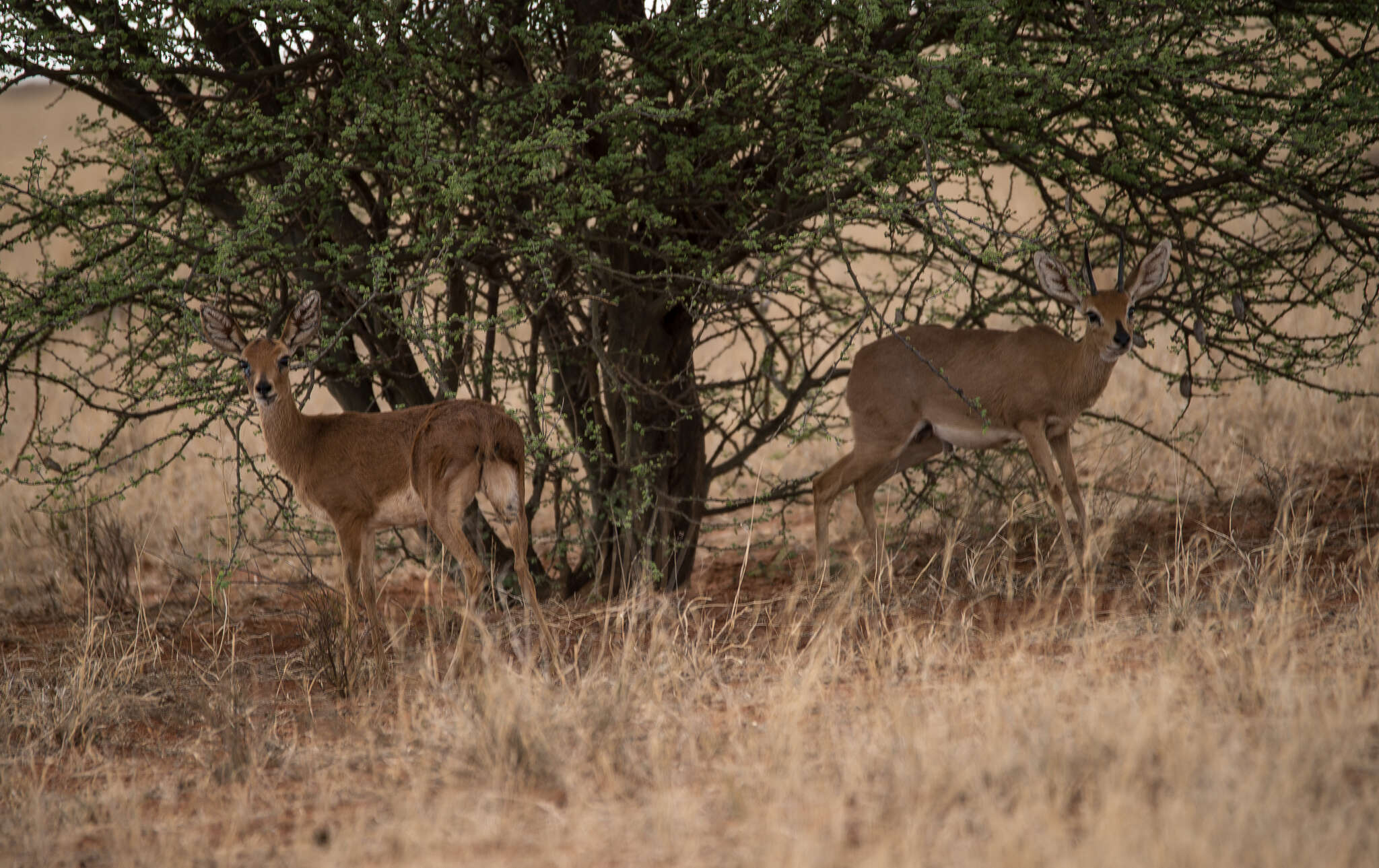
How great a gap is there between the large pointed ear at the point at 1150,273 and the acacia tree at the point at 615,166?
265mm

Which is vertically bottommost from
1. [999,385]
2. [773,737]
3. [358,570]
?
[773,737]

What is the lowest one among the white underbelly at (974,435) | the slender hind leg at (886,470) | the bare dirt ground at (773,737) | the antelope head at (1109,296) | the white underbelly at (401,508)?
the bare dirt ground at (773,737)

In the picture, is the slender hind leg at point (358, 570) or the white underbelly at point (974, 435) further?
the white underbelly at point (974, 435)

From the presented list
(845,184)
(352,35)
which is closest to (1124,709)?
(845,184)

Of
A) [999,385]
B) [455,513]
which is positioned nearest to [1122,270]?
[999,385]

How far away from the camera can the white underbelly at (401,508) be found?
601 cm

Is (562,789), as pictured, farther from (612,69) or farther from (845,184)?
(612,69)

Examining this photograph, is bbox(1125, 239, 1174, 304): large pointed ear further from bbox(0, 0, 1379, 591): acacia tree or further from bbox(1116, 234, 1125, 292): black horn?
bbox(0, 0, 1379, 591): acacia tree

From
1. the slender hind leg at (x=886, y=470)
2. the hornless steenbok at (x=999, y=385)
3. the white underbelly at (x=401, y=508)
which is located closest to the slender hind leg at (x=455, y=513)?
the white underbelly at (x=401, y=508)

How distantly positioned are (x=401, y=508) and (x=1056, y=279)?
3530 mm

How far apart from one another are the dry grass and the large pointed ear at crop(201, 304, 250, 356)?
1.21 meters

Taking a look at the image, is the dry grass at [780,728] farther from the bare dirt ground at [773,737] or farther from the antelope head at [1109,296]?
the antelope head at [1109,296]

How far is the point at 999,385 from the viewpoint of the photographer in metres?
7.07

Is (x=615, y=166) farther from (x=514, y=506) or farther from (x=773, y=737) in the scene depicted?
(x=773, y=737)
